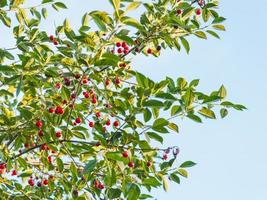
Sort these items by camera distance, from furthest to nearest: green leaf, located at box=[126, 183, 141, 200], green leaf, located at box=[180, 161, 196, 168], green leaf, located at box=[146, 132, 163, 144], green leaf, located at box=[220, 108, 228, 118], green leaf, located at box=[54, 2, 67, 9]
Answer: green leaf, located at box=[54, 2, 67, 9]
green leaf, located at box=[180, 161, 196, 168]
green leaf, located at box=[220, 108, 228, 118]
green leaf, located at box=[146, 132, 163, 144]
green leaf, located at box=[126, 183, 141, 200]

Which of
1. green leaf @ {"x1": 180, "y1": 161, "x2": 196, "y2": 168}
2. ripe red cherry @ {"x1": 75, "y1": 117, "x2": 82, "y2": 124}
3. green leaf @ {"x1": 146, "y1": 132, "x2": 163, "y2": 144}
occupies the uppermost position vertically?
green leaf @ {"x1": 146, "y1": 132, "x2": 163, "y2": 144}

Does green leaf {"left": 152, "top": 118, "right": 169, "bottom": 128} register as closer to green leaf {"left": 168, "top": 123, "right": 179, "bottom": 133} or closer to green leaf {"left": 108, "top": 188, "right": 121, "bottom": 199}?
green leaf {"left": 168, "top": 123, "right": 179, "bottom": 133}

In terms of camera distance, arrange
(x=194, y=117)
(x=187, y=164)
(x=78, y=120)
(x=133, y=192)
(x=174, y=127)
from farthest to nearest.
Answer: (x=78, y=120), (x=187, y=164), (x=174, y=127), (x=194, y=117), (x=133, y=192)

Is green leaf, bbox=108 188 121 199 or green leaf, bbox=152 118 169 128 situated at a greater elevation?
green leaf, bbox=152 118 169 128

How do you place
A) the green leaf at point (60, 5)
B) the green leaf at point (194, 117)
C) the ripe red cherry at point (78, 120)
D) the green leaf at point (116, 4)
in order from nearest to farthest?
the green leaf at point (116, 4)
the green leaf at point (194, 117)
the ripe red cherry at point (78, 120)
the green leaf at point (60, 5)

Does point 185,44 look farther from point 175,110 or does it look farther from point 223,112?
point 175,110

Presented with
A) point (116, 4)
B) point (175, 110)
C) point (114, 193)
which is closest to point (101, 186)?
point (114, 193)

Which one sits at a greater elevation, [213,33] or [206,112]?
[213,33]

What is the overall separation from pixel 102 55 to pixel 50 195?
258 cm

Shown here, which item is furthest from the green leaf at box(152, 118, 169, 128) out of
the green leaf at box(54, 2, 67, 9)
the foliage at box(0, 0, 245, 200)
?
the green leaf at box(54, 2, 67, 9)

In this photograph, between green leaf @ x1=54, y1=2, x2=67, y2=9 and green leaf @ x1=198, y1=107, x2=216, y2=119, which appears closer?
green leaf @ x1=198, y1=107, x2=216, y2=119

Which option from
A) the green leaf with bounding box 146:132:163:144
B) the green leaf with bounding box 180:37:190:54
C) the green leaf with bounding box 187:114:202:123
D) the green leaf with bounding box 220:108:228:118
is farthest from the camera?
the green leaf with bounding box 180:37:190:54

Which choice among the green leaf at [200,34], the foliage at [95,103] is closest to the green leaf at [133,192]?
the foliage at [95,103]

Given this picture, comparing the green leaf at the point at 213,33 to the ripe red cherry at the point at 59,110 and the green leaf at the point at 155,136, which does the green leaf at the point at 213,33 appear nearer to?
the green leaf at the point at 155,136
